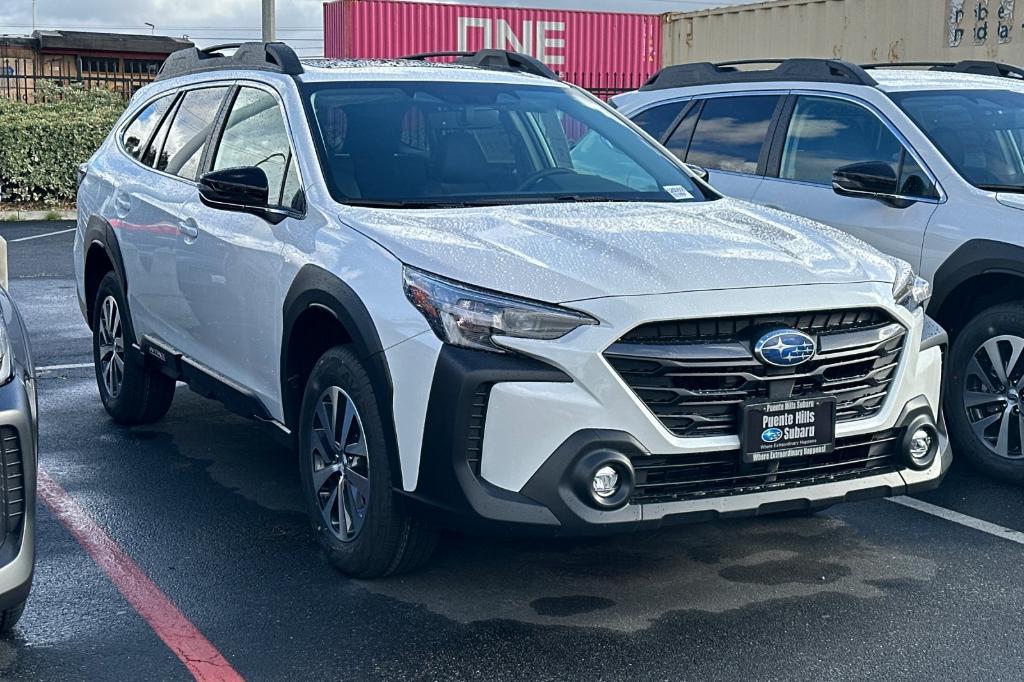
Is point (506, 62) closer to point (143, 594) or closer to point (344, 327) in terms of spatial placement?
point (344, 327)

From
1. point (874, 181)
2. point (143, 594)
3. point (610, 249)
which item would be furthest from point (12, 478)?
point (874, 181)

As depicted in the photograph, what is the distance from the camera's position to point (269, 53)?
223 inches

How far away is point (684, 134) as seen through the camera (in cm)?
770

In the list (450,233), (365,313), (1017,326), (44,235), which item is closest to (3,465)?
(365,313)

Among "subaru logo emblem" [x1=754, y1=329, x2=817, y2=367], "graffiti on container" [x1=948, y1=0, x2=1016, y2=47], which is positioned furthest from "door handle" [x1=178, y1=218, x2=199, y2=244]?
"graffiti on container" [x1=948, y1=0, x2=1016, y2=47]

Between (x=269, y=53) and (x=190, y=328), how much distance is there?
3.98ft

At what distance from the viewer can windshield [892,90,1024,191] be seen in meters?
6.24

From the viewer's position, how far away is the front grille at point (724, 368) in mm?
3996

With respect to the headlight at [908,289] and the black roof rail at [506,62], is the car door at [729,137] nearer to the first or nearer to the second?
the black roof rail at [506,62]

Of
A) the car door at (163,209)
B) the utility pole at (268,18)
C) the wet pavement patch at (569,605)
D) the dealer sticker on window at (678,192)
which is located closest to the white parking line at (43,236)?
the utility pole at (268,18)

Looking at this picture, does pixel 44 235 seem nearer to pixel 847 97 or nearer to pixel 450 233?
pixel 847 97

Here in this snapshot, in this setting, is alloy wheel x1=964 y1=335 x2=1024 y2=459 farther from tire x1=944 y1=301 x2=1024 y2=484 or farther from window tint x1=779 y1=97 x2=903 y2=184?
window tint x1=779 y1=97 x2=903 y2=184

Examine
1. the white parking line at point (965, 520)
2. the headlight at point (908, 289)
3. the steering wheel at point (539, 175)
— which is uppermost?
the steering wheel at point (539, 175)

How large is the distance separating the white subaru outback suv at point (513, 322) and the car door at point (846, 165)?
1.15 m
